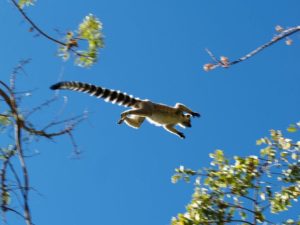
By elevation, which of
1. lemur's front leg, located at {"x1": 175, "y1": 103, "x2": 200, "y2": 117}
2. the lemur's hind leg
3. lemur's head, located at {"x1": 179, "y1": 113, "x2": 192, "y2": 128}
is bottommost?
the lemur's hind leg

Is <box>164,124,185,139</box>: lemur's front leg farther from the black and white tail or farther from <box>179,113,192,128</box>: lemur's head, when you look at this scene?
the black and white tail

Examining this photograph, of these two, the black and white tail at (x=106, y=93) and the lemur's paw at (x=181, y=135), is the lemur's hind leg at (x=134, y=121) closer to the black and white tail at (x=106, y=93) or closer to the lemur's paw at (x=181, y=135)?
the black and white tail at (x=106, y=93)

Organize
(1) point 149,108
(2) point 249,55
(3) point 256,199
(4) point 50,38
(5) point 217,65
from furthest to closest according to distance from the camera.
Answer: (1) point 149,108
(3) point 256,199
(4) point 50,38
(5) point 217,65
(2) point 249,55

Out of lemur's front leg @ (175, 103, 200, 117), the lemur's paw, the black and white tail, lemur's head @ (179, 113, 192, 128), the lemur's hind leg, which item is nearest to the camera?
the black and white tail

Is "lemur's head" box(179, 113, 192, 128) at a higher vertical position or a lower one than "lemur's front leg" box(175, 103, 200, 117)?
lower

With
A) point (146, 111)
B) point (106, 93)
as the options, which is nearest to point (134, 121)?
point (146, 111)

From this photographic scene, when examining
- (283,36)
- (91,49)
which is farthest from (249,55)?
(91,49)

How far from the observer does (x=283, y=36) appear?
491 cm

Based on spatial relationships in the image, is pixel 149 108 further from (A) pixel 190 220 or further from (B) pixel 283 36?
(B) pixel 283 36

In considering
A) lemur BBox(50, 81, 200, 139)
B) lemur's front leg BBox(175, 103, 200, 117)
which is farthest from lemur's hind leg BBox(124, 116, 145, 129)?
lemur's front leg BBox(175, 103, 200, 117)

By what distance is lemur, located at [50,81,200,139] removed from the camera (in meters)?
10.8

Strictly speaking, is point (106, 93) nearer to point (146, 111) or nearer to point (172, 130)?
point (146, 111)

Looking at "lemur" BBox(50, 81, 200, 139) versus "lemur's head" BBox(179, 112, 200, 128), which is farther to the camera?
"lemur's head" BBox(179, 112, 200, 128)

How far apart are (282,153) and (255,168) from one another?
52 cm
